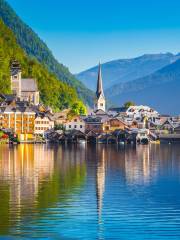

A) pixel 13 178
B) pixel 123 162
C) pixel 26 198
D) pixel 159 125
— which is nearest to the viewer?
pixel 26 198

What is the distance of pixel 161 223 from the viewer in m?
29.2

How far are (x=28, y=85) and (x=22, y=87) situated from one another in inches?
51.8

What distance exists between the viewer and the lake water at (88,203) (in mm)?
27672

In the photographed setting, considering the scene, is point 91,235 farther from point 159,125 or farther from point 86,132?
point 159,125

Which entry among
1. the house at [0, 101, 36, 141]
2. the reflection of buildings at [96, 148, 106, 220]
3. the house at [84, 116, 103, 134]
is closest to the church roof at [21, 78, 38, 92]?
the house at [84, 116, 103, 134]

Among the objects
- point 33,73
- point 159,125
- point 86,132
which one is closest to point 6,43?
point 33,73

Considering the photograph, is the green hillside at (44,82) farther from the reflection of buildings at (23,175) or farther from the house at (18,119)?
the reflection of buildings at (23,175)

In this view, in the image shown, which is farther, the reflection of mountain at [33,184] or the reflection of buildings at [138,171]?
the reflection of buildings at [138,171]

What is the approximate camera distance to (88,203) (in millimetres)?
34156

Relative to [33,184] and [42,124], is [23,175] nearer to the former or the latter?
[33,184]

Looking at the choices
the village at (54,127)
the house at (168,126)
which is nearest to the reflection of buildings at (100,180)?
the village at (54,127)

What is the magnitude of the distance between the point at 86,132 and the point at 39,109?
1157 cm

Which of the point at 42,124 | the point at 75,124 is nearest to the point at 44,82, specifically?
the point at 75,124

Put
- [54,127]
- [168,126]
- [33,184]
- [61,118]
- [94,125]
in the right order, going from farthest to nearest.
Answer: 1. [168,126]
2. [61,118]
3. [94,125]
4. [54,127]
5. [33,184]
